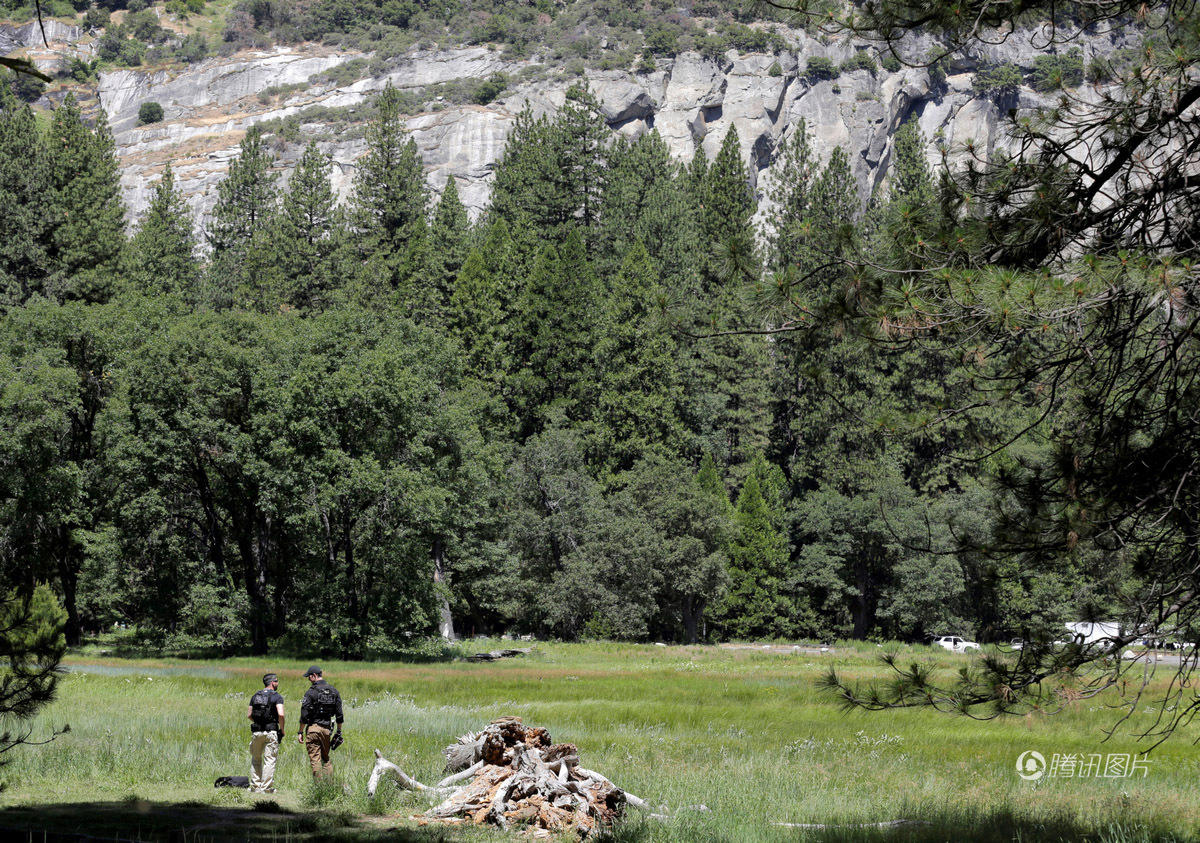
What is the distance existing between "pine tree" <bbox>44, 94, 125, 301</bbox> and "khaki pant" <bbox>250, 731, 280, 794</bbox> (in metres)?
46.7

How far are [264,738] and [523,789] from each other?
11.6ft

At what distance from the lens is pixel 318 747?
42.4ft

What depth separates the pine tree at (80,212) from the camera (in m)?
54.2

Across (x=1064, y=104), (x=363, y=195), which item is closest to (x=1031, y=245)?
(x=1064, y=104)

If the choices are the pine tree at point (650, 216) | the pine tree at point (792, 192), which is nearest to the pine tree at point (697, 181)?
the pine tree at point (650, 216)

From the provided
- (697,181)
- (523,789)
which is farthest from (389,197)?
(523,789)

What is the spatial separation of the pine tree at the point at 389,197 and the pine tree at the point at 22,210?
18690 millimetres

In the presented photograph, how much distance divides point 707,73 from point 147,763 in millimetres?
105075

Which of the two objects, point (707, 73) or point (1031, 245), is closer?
point (1031, 245)

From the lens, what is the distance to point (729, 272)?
9.07 m

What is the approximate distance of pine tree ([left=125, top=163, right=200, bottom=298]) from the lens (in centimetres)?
5597

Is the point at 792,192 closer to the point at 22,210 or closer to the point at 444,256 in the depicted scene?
the point at 444,256

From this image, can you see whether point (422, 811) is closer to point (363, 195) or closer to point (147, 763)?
point (147, 763)

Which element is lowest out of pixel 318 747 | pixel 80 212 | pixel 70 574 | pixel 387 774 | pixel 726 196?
pixel 70 574
